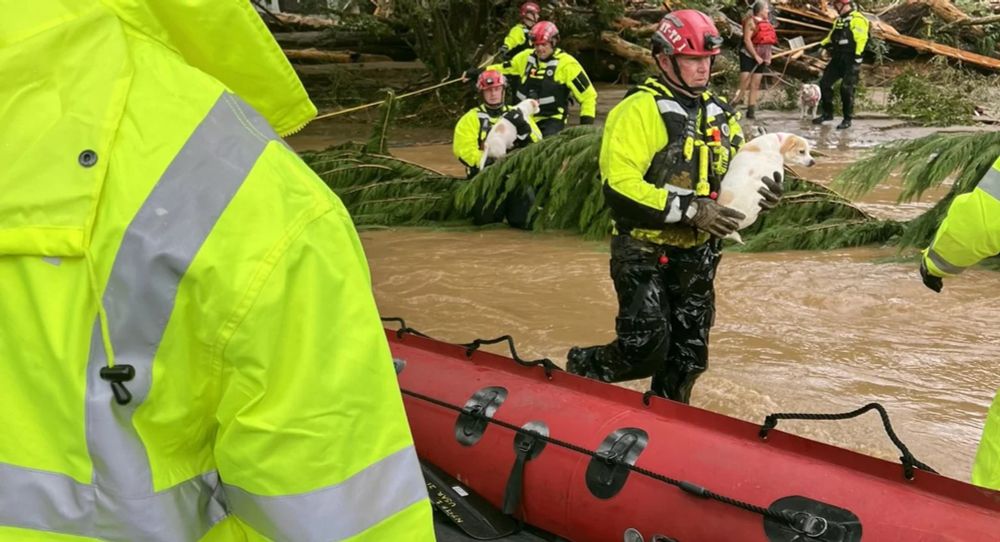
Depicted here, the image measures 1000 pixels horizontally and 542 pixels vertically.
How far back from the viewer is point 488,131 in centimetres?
860

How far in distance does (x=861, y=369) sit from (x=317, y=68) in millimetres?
14283

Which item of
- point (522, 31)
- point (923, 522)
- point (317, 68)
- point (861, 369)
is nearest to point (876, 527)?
point (923, 522)

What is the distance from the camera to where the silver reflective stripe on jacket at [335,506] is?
1.05 metres

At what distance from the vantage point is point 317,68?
57.5 ft

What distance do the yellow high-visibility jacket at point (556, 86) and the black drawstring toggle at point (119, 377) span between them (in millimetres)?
8469

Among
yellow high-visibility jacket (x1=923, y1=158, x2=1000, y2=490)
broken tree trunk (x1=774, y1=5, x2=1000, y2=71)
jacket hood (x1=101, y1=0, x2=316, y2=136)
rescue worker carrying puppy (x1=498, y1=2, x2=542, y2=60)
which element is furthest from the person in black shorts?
jacket hood (x1=101, y1=0, x2=316, y2=136)

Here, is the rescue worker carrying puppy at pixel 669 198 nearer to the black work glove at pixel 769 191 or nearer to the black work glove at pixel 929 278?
the black work glove at pixel 769 191

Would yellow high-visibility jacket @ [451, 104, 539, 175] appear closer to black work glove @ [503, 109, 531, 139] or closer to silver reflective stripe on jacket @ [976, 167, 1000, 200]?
black work glove @ [503, 109, 531, 139]

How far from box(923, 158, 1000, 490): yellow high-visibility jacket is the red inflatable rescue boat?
163 mm

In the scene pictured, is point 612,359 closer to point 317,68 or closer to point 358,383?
point 358,383

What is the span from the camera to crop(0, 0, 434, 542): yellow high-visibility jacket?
100 cm

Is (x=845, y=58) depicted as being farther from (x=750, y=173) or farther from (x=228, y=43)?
(x=228, y=43)

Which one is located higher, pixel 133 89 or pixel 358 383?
pixel 133 89

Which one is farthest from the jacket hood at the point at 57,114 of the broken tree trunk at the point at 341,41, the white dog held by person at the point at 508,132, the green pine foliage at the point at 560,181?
the broken tree trunk at the point at 341,41
